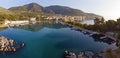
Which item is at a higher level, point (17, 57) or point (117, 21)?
point (117, 21)

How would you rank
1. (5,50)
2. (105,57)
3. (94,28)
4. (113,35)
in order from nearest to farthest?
(105,57)
(5,50)
(113,35)
(94,28)

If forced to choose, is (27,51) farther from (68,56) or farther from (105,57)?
(105,57)

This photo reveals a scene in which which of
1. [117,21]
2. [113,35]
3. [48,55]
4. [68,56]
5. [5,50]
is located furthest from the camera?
[117,21]

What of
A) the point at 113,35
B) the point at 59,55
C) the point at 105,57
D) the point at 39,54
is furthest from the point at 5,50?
the point at 113,35

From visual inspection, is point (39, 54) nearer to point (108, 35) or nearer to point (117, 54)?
point (117, 54)

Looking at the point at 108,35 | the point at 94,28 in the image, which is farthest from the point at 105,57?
the point at 94,28

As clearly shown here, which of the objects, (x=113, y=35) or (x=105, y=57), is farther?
(x=113, y=35)

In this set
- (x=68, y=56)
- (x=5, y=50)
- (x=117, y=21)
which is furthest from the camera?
(x=117, y=21)

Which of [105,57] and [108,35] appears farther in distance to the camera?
[108,35]

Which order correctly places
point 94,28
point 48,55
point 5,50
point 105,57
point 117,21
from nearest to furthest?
point 105,57 → point 48,55 → point 5,50 → point 117,21 → point 94,28
